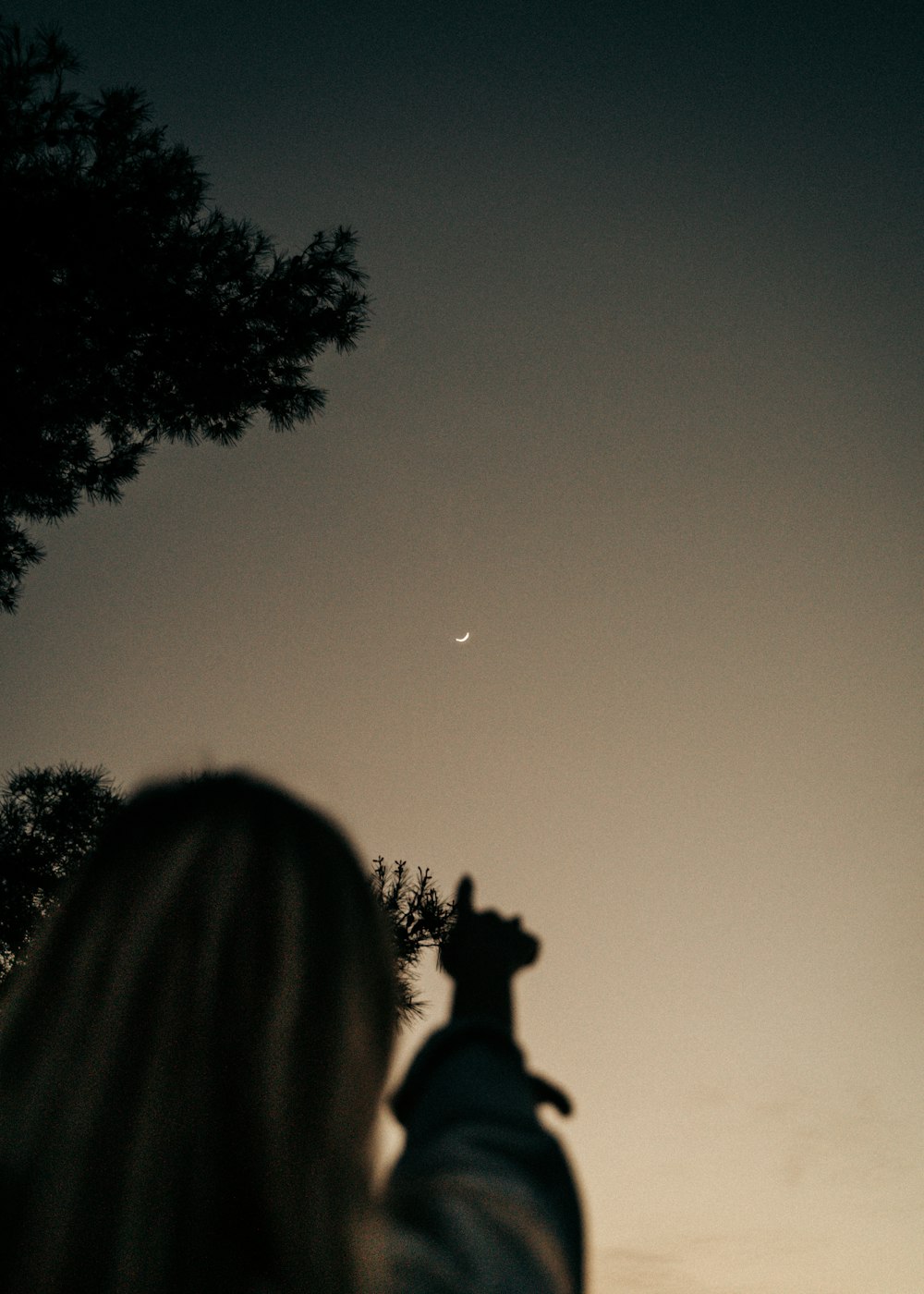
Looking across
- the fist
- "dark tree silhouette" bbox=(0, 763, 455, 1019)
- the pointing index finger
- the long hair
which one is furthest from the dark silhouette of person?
"dark tree silhouette" bbox=(0, 763, 455, 1019)

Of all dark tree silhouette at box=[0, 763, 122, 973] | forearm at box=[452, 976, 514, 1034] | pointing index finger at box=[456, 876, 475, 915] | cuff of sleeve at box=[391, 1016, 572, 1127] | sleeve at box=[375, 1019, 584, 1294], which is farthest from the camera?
dark tree silhouette at box=[0, 763, 122, 973]

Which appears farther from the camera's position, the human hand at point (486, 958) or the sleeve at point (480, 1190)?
the human hand at point (486, 958)

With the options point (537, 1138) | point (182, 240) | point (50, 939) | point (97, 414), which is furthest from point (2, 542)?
point (537, 1138)

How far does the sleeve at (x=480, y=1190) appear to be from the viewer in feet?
2.96

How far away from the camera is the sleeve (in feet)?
2.96

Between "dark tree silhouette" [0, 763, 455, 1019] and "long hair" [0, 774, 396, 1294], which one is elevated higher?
"dark tree silhouette" [0, 763, 455, 1019]

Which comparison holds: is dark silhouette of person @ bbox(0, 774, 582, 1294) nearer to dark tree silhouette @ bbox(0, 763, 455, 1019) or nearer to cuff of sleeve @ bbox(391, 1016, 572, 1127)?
cuff of sleeve @ bbox(391, 1016, 572, 1127)

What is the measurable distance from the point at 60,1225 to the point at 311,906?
17.4 inches

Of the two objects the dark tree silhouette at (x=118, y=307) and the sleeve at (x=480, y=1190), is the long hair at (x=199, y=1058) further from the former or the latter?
the dark tree silhouette at (x=118, y=307)

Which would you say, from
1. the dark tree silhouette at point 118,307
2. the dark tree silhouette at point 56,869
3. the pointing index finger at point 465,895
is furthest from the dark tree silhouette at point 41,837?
the pointing index finger at point 465,895

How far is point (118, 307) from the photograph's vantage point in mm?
5688

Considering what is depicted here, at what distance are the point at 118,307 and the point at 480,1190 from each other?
19.5 feet

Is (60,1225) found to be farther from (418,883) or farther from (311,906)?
(418,883)

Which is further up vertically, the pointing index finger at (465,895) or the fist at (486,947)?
the pointing index finger at (465,895)
